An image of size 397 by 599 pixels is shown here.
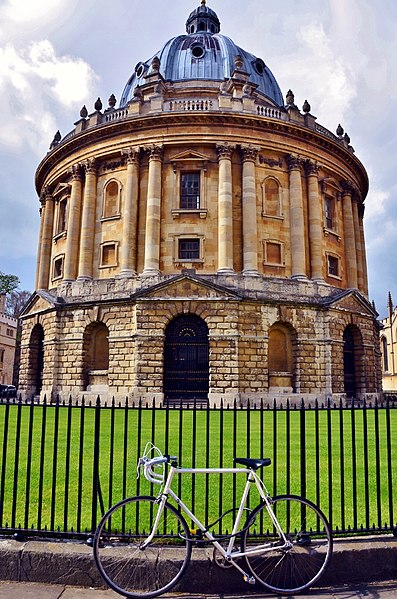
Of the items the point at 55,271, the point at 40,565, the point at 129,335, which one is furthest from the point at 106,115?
the point at 40,565

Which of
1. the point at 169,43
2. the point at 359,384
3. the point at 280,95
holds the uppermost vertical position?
the point at 169,43

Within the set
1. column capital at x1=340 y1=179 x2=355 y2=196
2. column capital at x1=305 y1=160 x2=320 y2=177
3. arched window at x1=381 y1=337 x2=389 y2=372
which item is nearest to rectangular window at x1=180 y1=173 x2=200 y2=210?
column capital at x1=305 y1=160 x2=320 y2=177

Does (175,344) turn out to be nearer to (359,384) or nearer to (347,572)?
(359,384)

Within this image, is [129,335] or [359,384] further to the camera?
[359,384]

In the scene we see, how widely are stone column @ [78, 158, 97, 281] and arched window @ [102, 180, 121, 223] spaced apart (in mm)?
774

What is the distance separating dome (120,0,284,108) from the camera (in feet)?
113

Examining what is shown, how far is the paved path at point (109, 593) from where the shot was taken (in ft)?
14.4

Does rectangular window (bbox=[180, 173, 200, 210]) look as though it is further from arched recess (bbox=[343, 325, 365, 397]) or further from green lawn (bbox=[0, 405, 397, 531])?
green lawn (bbox=[0, 405, 397, 531])

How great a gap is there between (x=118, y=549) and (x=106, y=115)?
29.8m

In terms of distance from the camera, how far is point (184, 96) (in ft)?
106

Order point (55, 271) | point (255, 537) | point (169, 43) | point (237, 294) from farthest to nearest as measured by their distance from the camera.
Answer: point (169, 43)
point (55, 271)
point (237, 294)
point (255, 537)

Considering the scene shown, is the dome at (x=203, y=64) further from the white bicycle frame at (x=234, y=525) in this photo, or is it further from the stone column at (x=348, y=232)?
the white bicycle frame at (x=234, y=525)

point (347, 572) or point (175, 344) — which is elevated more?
point (175, 344)

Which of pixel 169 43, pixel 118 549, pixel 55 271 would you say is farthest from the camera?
pixel 169 43
